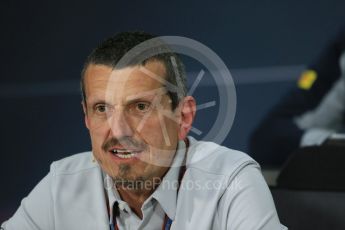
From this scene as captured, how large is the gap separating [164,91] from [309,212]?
477 millimetres

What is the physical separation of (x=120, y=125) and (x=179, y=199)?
0.23 metres

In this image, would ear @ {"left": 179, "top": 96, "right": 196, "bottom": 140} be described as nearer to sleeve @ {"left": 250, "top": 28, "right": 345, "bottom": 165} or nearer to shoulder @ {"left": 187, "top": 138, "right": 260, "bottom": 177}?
shoulder @ {"left": 187, "top": 138, "right": 260, "bottom": 177}

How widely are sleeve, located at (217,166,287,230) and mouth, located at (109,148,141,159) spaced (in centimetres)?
23

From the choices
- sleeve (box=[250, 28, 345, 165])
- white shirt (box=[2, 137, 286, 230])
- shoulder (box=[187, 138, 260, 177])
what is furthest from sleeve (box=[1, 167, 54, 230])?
sleeve (box=[250, 28, 345, 165])

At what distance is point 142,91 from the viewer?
151 cm

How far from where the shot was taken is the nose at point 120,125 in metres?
1.48

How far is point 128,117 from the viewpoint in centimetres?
150

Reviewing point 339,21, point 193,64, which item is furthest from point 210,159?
point 339,21

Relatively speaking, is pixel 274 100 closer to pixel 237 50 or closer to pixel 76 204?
pixel 237 50

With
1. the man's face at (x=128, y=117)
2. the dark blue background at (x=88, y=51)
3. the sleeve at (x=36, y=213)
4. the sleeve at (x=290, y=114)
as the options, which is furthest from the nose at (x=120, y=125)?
the sleeve at (x=290, y=114)

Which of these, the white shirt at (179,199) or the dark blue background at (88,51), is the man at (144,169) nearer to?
the white shirt at (179,199)

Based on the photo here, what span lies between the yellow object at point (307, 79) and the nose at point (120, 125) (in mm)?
1343

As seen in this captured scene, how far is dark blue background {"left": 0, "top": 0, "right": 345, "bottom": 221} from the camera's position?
8.72 feet

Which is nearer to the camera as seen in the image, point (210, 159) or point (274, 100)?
point (210, 159)
